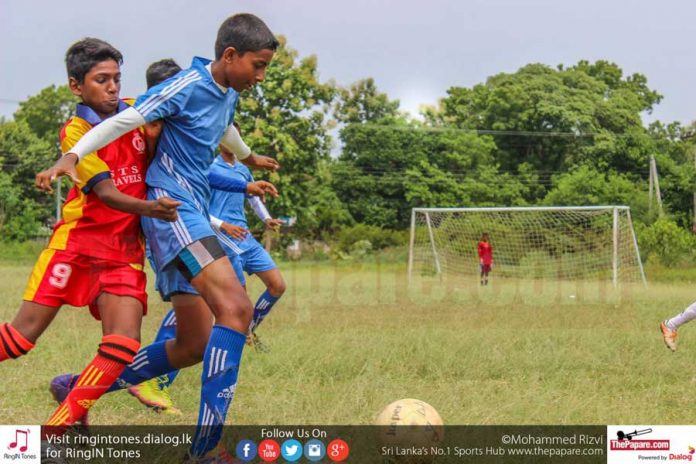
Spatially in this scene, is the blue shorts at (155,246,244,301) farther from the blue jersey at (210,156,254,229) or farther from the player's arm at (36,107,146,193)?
the blue jersey at (210,156,254,229)

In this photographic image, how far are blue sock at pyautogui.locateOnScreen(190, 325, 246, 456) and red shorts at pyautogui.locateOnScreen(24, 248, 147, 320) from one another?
451mm

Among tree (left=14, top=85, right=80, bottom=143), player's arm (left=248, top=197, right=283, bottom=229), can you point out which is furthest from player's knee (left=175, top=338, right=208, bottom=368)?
tree (left=14, top=85, right=80, bottom=143)

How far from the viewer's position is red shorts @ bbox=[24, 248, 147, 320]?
12.5 feet

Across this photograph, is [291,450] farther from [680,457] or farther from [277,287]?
[277,287]

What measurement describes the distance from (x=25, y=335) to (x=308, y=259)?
35977 millimetres

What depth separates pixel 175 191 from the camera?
12.8 feet

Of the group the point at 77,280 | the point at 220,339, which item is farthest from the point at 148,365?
the point at 220,339

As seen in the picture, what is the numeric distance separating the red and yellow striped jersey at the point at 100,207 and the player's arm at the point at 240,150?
658mm

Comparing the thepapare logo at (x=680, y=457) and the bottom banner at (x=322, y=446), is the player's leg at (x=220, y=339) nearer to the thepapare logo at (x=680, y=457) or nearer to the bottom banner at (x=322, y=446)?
the bottom banner at (x=322, y=446)

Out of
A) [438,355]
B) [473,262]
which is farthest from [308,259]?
[438,355]

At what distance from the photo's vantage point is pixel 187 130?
3.95m

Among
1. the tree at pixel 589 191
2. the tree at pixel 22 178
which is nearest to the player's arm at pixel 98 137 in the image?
the tree at pixel 589 191

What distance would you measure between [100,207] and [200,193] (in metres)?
0.47

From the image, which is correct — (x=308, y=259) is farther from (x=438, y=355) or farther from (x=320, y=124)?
(x=438, y=355)
